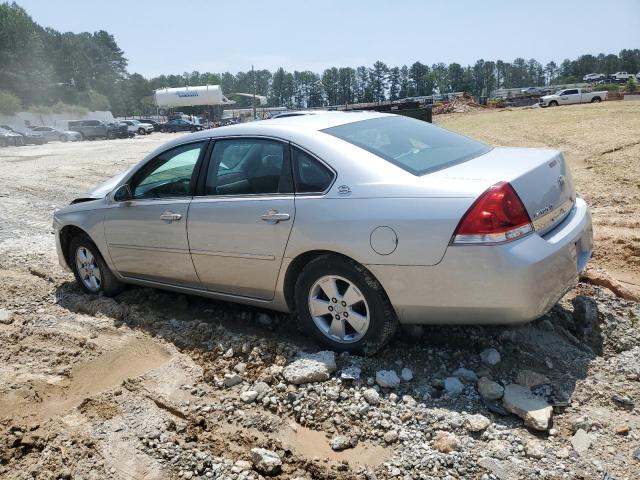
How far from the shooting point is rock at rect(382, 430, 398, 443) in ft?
9.95

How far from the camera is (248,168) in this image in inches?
168

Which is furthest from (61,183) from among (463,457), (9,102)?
(9,102)

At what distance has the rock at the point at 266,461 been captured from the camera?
9.39 ft

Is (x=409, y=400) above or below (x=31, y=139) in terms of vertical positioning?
above

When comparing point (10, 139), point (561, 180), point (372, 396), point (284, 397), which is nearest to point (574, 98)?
point (10, 139)

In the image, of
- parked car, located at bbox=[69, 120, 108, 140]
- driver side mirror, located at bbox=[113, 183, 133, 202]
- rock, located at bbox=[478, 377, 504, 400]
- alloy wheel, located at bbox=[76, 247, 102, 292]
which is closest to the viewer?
rock, located at bbox=[478, 377, 504, 400]

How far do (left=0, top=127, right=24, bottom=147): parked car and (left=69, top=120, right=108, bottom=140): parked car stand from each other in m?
6.08

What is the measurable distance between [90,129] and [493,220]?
52.2 metres

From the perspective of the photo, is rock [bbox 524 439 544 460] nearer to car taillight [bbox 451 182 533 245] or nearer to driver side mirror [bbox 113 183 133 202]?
car taillight [bbox 451 182 533 245]

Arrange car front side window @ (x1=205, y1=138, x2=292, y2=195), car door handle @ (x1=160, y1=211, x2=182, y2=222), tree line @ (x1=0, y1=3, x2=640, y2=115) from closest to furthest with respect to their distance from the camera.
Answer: car front side window @ (x1=205, y1=138, x2=292, y2=195) → car door handle @ (x1=160, y1=211, x2=182, y2=222) → tree line @ (x1=0, y1=3, x2=640, y2=115)

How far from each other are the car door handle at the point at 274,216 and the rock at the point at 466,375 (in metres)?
1.48

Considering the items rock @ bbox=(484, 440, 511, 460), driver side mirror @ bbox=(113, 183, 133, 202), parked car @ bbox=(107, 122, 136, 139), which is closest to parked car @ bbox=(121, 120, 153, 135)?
parked car @ bbox=(107, 122, 136, 139)

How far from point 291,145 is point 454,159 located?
1.13 m

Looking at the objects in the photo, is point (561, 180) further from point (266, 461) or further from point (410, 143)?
point (266, 461)
